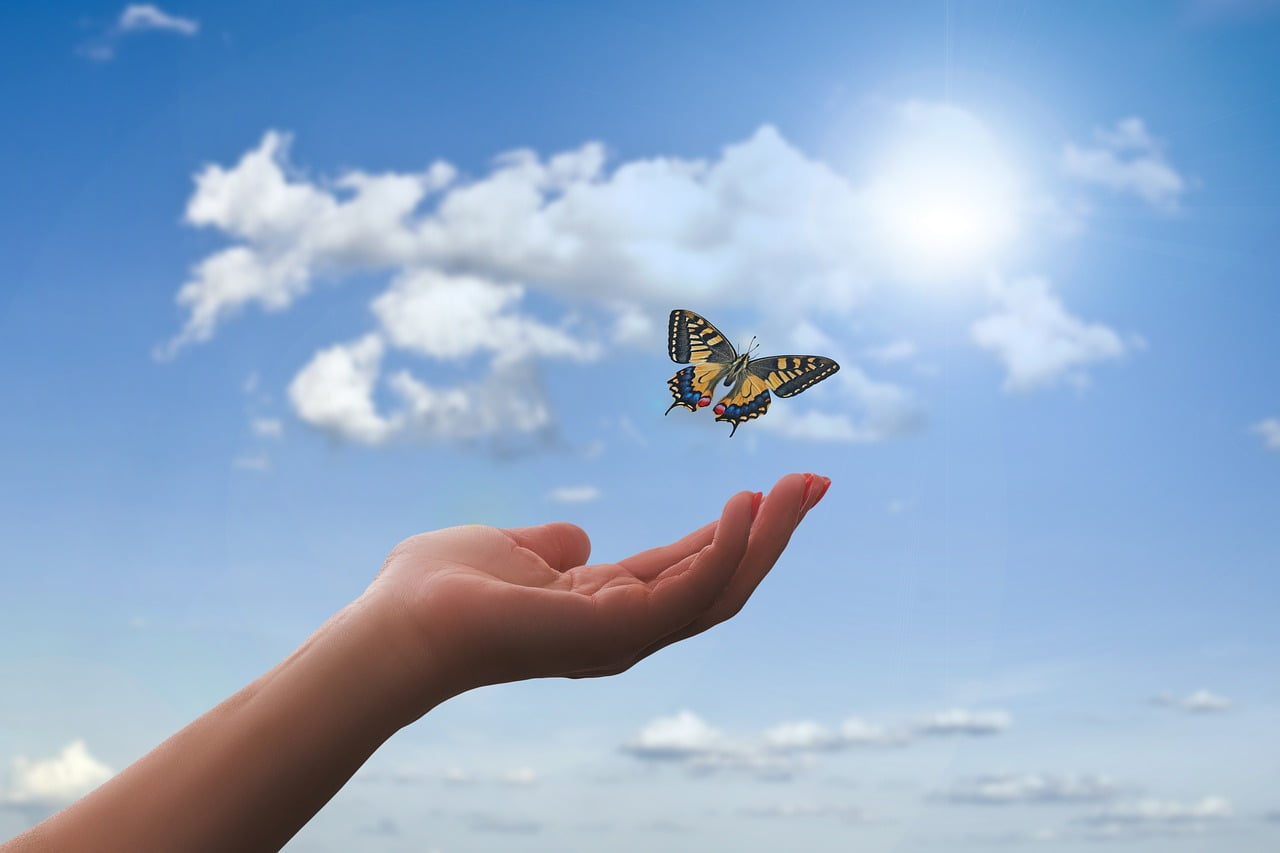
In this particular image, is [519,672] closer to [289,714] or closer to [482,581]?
[482,581]

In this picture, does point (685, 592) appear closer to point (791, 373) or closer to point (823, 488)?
point (823, 488)

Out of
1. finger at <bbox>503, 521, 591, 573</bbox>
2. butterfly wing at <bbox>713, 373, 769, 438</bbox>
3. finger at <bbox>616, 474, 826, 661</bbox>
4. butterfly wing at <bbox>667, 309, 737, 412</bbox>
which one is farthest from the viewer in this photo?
butterfly wing at <bbox>667, 309, 737, 412</bbox>

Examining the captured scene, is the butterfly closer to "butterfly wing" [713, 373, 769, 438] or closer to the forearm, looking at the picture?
"butterfly wing" [713, 373, 769, 438]

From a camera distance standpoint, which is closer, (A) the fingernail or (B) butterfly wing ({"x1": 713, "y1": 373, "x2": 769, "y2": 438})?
(A) the fingernail

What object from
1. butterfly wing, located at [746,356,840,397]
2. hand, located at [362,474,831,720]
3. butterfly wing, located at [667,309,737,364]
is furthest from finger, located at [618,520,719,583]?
butterfly wing, located at [667,309,737,364]

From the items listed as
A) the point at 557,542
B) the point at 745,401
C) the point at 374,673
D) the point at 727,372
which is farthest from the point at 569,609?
the point at 727,372

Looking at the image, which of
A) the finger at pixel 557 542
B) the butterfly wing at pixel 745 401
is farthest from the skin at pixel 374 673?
the butterfly wing at pixel 745 401

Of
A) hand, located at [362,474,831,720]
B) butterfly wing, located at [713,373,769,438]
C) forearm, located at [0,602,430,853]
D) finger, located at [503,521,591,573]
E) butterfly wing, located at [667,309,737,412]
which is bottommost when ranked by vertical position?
forearm, located at [0,602,430,853]

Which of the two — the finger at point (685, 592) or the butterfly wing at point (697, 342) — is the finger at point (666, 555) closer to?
the finger at point (685, 592)
